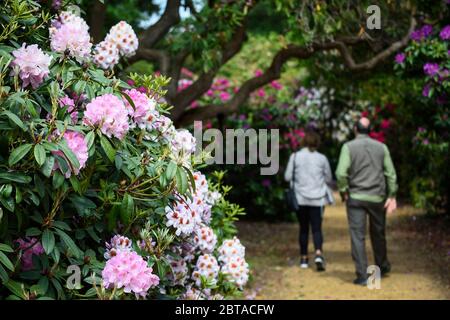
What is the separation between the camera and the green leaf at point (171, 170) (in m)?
3.04

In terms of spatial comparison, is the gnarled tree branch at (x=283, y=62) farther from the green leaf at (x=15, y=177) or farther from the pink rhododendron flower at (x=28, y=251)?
the green leaf at (x=15, y=177)

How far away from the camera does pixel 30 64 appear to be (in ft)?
9.99

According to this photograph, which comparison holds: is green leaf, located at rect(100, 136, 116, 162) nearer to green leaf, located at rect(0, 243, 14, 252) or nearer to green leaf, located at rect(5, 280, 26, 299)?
green leaf, located at rect(0, 243, 14, 252)

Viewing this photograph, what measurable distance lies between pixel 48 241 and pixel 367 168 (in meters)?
5.13

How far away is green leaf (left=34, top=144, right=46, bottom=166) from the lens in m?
2.69

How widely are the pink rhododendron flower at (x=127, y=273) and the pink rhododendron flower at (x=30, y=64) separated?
85cm

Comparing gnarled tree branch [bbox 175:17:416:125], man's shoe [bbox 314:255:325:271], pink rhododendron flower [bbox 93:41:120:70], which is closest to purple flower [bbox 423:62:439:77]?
gnarled tree branch [bbox 175:17:416:125]

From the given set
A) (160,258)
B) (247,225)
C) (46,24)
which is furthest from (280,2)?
(247,225)

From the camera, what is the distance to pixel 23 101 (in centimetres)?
283

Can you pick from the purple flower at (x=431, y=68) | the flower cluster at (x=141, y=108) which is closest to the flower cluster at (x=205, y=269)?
the flower cluster at (x=141, y=108)

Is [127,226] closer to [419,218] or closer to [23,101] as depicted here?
[23,101]

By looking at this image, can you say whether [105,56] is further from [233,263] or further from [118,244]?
[233,263]

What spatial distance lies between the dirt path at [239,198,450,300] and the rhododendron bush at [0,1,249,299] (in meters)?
3.38
